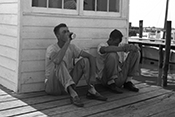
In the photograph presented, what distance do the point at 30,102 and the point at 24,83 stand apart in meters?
0.50

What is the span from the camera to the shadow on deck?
3754mm

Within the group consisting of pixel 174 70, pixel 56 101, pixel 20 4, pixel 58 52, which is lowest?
pixel 174 70

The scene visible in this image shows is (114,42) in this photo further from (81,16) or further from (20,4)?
(20,4)

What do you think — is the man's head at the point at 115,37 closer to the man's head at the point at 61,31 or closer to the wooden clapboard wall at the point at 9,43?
the man's head at the point at 61,31

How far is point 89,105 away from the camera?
13.5 ft

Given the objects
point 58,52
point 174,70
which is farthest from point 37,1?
point 174,70

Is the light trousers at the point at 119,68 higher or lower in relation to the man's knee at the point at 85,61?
lower

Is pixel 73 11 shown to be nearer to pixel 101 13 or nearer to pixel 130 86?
pixel 101 13

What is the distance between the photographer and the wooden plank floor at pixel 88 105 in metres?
3.75

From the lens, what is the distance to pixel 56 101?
166 inches

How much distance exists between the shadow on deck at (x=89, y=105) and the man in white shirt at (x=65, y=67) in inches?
5.6

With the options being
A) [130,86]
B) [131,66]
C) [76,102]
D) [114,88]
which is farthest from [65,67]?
[130,86]

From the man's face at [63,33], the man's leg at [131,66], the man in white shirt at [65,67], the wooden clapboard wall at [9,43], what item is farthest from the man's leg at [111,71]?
the wooden clapboard wall at [9,43]

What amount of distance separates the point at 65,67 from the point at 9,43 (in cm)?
118
